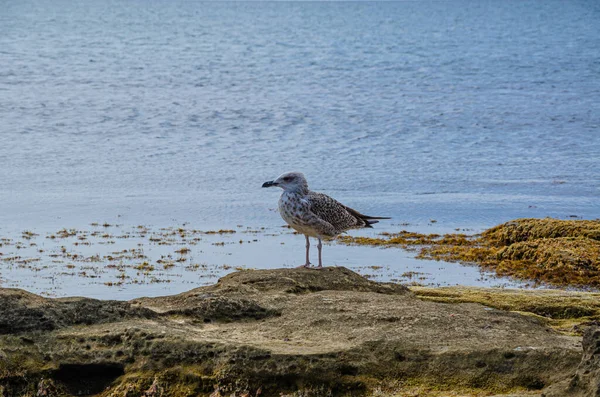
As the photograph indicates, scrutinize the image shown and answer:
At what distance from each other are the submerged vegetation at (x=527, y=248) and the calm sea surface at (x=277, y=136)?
718 mm

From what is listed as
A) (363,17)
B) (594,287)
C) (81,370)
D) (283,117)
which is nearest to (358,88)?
(283,117)

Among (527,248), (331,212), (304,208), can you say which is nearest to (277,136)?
(527,248)

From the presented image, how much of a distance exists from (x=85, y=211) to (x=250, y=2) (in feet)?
538

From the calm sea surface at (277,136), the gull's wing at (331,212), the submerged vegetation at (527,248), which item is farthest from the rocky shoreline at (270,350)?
the submerged vegetation at (527,248)

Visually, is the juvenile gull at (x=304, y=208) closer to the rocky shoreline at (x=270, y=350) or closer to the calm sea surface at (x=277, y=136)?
the rocky shoreline at (x=270, y=350)

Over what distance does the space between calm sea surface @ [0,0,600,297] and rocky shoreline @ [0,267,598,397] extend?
5949 mm

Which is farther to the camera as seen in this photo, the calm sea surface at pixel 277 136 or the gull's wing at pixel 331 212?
the calm sea surface at pixel 277 136

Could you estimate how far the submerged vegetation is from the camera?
48.3 ft

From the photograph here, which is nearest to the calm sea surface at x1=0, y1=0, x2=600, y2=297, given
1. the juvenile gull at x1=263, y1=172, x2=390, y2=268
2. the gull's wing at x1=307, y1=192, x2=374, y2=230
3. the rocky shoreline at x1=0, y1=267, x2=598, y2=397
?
the gull's wing at x1=307, y1=192, x2=374, y2=230

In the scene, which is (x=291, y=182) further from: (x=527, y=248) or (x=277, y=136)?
(x=277, y=136)

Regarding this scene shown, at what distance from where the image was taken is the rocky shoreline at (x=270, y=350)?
675 centimetres

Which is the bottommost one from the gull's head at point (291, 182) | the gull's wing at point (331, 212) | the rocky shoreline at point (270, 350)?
the rocky shoreline at point (270, 350)

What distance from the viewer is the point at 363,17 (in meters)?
125

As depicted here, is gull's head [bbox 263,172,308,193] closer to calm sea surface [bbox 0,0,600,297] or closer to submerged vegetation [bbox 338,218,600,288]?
calm sea surface [bbox 0,0,600,297]
